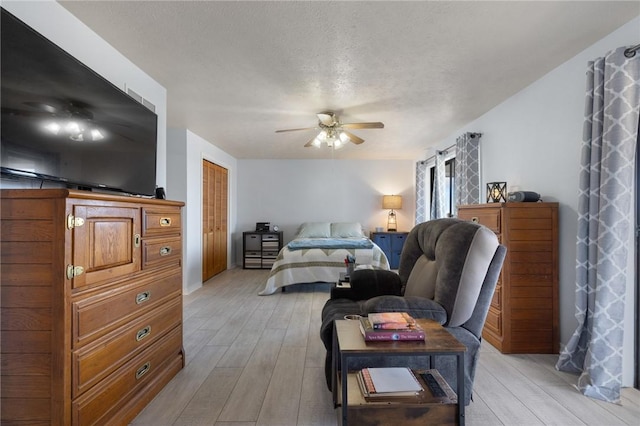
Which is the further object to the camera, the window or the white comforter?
the window

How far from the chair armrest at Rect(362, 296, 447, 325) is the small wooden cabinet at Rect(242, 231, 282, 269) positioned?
4.47 m

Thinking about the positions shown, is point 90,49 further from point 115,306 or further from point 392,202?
point 392,202

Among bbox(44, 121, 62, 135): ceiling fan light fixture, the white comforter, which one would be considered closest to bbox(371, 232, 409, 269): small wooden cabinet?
the white comforter

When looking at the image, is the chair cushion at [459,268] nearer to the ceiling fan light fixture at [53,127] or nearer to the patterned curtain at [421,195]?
the ceiling fan light fixture at [53,127]

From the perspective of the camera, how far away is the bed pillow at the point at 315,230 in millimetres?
5754

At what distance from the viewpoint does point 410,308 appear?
62.4 inches

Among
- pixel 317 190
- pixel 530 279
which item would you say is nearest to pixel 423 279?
pixel 530 279

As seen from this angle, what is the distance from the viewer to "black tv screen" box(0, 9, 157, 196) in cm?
124

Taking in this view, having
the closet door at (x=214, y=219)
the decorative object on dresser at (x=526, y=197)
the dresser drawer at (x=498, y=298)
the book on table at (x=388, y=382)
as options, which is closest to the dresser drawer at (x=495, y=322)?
the dresser drawer at (x=498, y=298)

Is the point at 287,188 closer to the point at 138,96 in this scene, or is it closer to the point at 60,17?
the point at 138,96

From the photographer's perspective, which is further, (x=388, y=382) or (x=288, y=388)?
(x=288, y=388)

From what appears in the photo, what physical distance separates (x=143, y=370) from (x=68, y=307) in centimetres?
72

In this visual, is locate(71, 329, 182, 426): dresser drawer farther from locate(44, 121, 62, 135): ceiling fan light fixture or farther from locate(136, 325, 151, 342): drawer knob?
locate(44, 121, 62, 135): ceiling fan light fixture

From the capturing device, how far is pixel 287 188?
6438 millimetres
